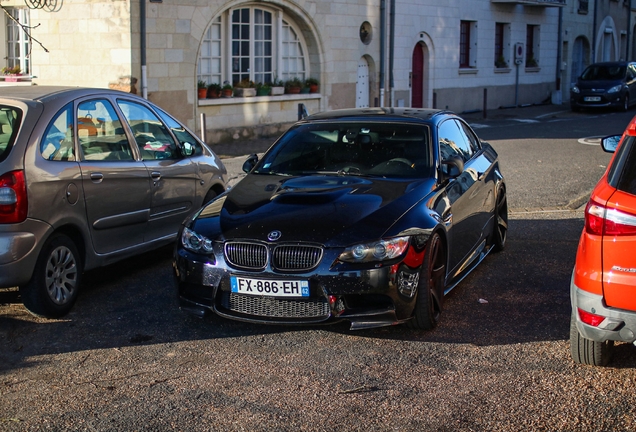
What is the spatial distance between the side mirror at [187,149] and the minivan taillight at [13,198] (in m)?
2.25

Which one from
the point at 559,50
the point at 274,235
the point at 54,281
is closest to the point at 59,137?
the point at 54,281

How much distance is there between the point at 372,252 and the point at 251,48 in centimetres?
1594

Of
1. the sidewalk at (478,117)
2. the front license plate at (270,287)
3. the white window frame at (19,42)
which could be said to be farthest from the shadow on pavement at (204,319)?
the white window frame at (19,42)

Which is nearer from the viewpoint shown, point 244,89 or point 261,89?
point 244,89

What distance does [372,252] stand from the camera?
5.30 metres

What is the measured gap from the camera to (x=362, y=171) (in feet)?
21.7

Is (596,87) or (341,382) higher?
(596,87)

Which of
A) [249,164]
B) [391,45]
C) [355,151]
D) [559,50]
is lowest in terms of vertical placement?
[249,164]

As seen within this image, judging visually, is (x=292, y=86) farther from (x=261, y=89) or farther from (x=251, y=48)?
(x=251, y=48)

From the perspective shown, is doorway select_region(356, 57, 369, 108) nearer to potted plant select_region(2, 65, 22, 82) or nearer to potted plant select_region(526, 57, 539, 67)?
potted plant select_region(2, 65, 22, 82)

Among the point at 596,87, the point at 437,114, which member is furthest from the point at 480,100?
the point at 437,114

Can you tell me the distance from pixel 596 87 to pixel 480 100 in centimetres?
403

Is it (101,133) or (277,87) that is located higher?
(277,87)

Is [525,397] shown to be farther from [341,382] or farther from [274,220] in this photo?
[274,220]
